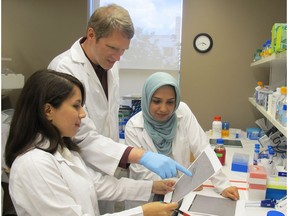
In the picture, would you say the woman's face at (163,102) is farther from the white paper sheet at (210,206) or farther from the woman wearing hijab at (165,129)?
the white paper sheet at (210,206)

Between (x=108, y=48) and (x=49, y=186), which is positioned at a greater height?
(x=108, y=48)

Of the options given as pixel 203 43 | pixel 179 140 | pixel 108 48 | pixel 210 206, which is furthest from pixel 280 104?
pixel 203 43

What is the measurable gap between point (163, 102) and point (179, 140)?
23 cm

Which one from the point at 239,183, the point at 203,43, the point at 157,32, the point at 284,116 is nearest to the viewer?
the point at 284,116

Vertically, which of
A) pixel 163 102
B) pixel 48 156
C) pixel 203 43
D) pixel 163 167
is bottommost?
pixel 163 167

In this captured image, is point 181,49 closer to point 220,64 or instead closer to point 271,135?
point 220,64

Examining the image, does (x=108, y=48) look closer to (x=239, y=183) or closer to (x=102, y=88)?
(x=102, y=88)

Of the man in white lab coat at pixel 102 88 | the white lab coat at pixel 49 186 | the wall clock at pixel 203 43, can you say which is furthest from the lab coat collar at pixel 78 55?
the wall clock at pixel 203 43

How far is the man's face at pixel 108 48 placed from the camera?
1486 mm

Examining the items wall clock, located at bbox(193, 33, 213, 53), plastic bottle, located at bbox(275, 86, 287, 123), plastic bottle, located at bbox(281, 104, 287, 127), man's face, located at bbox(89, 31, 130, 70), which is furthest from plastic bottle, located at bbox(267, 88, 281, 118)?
wall clock, located at bbox(193, 33, 213, 53)

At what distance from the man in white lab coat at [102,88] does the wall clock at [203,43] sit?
181 cm

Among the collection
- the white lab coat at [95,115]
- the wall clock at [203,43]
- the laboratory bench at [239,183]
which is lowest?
the laboratory bench at [239,183]

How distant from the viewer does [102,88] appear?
1.65 m

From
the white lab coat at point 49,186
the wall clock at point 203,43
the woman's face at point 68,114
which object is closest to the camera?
the white lab coat at point 49,186
